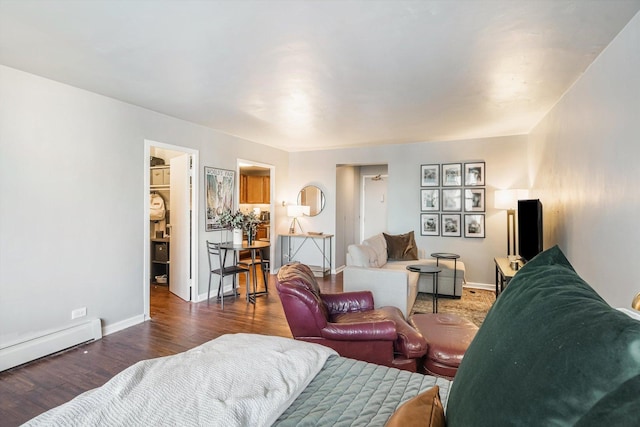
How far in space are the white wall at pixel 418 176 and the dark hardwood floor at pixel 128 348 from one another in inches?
107

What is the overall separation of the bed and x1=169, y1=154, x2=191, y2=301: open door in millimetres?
3536

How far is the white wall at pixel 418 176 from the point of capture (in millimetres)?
5289

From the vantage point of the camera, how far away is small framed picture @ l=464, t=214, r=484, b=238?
17.9ft

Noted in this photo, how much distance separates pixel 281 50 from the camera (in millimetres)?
2398

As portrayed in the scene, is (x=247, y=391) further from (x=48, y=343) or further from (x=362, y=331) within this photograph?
(x=48, y=343)

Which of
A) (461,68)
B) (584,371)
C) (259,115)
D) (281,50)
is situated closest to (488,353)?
(584,371)

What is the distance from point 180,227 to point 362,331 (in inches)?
142

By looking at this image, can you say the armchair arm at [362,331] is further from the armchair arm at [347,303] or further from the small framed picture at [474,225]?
the small framed picture at [474,225]

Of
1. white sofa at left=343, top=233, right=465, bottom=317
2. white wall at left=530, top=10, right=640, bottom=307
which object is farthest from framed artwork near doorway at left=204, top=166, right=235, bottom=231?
white wall at left=530, top=10, right=640, bottom=307

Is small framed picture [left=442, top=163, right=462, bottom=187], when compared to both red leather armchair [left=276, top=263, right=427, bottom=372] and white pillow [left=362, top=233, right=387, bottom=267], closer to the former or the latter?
white pillow [left=362, top=233, right=387, bottom=267]

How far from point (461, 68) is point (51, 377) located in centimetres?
427

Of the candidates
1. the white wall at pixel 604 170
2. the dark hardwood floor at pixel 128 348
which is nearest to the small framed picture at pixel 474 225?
the white wall at pixel 604 170

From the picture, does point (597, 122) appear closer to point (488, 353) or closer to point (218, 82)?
point (488, 353)

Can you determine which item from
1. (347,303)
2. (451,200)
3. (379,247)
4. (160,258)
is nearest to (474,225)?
(451,200)
